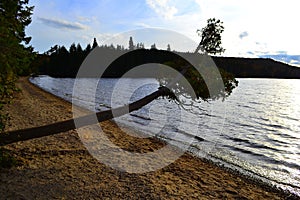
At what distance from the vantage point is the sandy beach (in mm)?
7125

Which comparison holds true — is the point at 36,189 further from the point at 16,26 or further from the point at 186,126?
the point at 186,126

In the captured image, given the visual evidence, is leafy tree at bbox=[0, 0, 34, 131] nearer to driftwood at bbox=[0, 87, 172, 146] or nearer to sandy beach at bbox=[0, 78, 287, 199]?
A: driftwood at bbox=[0, 87, 172, 146]

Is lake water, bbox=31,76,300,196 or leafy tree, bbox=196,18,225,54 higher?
leafy tree, bbox=196,18,225,54

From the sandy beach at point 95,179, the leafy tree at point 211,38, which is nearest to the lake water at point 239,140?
the sandy beach at point 95,179

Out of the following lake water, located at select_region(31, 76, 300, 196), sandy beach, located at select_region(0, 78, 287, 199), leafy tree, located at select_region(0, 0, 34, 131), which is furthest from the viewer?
lake water, located at select_region(31, 76, 300, 196)

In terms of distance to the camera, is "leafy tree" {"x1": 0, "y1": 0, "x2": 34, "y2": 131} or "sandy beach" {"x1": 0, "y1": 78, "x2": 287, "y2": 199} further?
"sandy beach" {"x1": 0, "y1": 78, "x2": 287, "y2": 199}

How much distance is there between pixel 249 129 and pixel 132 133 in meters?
11.9

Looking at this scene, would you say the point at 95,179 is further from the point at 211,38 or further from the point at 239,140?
the point at 239,140

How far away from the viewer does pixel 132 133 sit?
18391 mm

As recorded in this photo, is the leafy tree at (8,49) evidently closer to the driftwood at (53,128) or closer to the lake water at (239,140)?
the driftwood at (53,128)

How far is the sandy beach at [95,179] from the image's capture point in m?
7.12

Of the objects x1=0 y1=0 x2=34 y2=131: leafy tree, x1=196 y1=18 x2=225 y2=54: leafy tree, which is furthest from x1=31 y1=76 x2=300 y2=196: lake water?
x1=0 y1=0 x2=34 y2=131: leafy tree

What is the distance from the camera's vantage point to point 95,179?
8273mm

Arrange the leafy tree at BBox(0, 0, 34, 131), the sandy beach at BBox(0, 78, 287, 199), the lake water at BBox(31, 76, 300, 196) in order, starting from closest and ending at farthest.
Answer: the leafy tree at BBox(0, 0, 34, 131) → the sandy beach at BBox(0, 78, 287, 199) → the lake water at BBox(31, 76, 300, 196)
